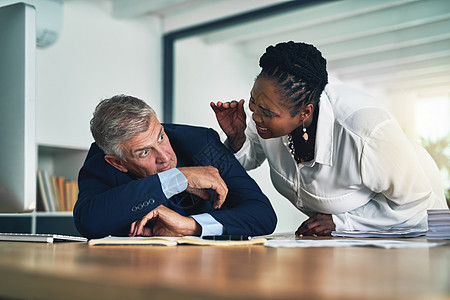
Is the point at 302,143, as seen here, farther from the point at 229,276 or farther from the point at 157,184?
the point at 229,276

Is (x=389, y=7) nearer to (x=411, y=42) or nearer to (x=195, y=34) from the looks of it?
(x=411, y=42)

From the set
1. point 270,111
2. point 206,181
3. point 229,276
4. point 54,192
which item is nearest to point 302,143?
point 270,111

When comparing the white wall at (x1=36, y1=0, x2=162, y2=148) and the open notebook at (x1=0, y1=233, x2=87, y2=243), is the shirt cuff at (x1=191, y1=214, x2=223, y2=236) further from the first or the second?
the white wall at (x1=36, y1=0, x2=162, y2=148)

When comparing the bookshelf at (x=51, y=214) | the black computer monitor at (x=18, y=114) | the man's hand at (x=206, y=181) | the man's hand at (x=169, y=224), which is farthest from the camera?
the bookshelf at (x=51, y=214)

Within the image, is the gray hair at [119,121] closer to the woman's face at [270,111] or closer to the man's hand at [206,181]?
the man's hand at [206,181]

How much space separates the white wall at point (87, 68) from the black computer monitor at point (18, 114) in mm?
3142

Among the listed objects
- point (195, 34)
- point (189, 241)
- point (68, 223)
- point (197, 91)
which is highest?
point (195, 34)

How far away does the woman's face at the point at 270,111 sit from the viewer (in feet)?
5.43

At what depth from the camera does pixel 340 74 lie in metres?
4.66

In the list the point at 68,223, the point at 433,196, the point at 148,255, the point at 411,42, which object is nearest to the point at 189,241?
the point at 148,255

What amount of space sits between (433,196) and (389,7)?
2908 mm

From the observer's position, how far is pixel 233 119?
1938 mm

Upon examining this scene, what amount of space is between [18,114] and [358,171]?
1008 mm

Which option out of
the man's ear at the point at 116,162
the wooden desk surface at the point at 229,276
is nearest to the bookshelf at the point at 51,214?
the man's ear at the point at 116,162
